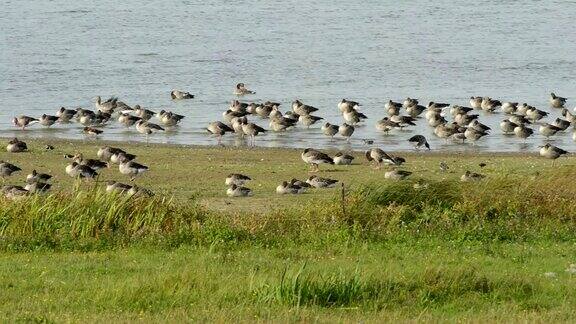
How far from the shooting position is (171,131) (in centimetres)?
3325

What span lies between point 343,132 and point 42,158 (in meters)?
8.28

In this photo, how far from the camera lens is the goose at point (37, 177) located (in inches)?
876

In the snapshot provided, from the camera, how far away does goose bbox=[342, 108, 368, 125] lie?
1321 inches

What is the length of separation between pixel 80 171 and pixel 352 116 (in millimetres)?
11918

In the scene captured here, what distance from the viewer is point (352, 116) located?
110 feet

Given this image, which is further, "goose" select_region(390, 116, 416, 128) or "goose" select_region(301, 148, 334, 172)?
"goose" select_region(390, 116, 416, 128)

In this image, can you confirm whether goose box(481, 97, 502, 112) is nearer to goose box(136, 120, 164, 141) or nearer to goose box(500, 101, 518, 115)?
goose box(500, 101, 518, 115)

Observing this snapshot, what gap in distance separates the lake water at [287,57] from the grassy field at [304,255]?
13568 millimetres

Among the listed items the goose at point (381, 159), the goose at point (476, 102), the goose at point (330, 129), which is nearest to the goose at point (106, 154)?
the goose at point (381, 159)

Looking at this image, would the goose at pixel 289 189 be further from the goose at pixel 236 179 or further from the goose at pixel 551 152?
the goose at pixel 551 152

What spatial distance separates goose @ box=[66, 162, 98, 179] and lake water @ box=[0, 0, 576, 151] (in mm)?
7992

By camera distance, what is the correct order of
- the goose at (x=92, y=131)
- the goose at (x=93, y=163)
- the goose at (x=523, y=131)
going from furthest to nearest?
1. the goose at (x=92, y=131)
2. the goose at (x=523, y=131)
3. the goose at (x=93, y=163)

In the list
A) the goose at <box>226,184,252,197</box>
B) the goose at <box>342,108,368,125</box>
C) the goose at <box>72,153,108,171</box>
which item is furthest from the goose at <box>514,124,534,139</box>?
the goose at <box>226,184,252,197</box>

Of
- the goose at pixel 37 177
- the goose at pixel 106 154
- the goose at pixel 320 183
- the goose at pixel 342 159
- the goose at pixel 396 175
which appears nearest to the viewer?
the goose at pixel 37 177
